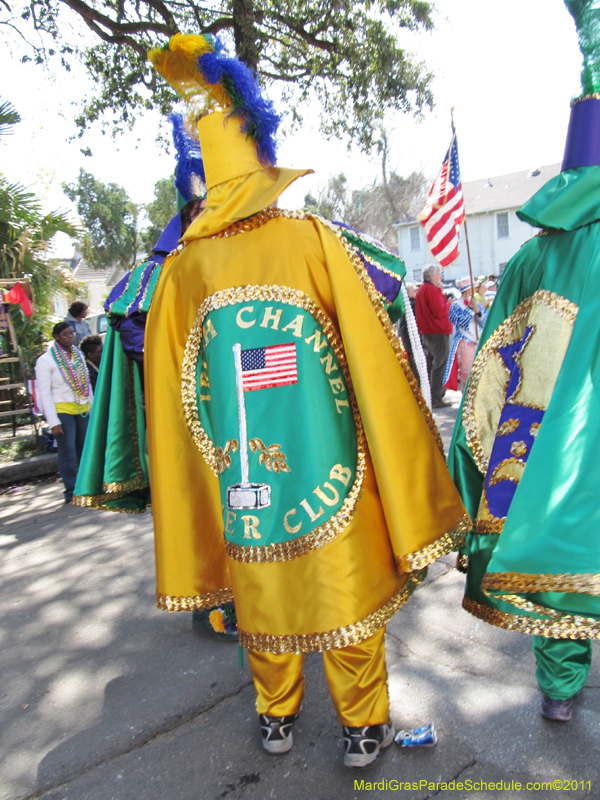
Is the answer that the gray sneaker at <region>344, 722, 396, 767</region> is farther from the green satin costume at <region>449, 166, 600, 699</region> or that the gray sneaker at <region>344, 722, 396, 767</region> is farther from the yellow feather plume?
the yellow feather plume

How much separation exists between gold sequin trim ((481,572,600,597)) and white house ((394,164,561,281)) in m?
31.8

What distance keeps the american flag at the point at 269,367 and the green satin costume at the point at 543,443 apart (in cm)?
75

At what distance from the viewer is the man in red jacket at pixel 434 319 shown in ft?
28.6

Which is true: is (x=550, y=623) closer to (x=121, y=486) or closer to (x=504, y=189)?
(x=121, y=486)

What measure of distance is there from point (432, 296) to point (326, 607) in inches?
289

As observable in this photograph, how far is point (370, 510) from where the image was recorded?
6.57ft

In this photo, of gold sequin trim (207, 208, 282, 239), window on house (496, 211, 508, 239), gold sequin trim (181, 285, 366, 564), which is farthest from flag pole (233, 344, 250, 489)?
window on house (496, 211, 508, 239)

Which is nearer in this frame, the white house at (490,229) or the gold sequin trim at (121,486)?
the gold sequin trim at (121,486)

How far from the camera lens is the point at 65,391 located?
5930 mm

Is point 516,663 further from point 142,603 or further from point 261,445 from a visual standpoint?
point 142,603

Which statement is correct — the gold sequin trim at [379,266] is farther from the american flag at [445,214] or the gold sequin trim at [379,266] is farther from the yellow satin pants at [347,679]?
the american flag at [445,214]

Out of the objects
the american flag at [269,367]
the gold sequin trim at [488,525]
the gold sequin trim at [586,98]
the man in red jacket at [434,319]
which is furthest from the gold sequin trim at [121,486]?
the man in red jacket at [434,319]

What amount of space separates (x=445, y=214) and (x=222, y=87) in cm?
477

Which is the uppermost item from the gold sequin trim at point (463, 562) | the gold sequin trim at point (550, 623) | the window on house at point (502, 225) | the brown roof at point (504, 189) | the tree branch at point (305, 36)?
the brown roof at point (504, 189)
